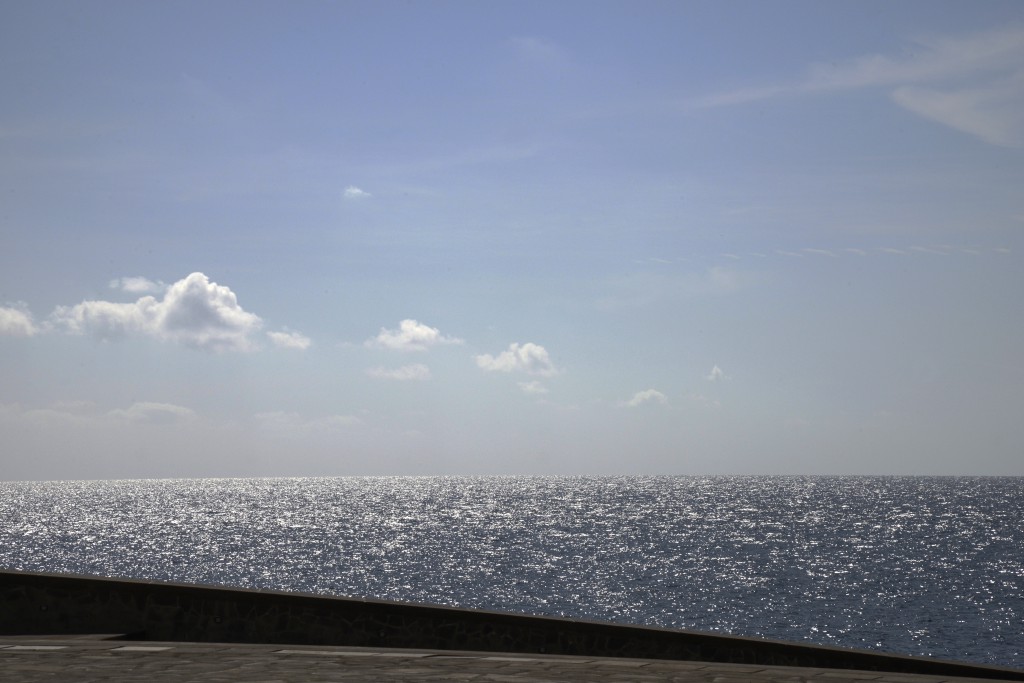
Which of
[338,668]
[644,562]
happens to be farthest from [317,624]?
[644,562]

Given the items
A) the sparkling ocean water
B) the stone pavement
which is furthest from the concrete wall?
the sparkling ocean water

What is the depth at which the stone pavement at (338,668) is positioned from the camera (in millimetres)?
8297

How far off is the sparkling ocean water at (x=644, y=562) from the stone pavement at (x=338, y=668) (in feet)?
88.8

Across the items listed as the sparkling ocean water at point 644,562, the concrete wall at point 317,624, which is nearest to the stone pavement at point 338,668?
the concrete wall at point 317,624

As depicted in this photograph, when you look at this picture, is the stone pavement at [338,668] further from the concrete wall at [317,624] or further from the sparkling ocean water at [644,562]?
the sparkling ocean water at [644,562]

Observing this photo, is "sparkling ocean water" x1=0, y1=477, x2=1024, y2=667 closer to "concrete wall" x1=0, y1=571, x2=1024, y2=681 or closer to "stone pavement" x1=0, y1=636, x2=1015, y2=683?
"concrete wall" x1=0, y1=571, x2=1024, y2=681

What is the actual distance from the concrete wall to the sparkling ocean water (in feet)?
76.1

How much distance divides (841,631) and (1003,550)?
145ft

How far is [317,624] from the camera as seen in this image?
41.3 ft

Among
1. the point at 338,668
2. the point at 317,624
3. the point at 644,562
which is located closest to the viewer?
the point at 338,668

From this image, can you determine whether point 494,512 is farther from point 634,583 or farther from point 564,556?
point 634,583

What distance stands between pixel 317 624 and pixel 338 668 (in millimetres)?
3771

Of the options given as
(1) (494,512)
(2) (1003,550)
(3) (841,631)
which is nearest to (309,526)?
(1) (494,512)

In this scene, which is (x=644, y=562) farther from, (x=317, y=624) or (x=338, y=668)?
(x=338, y=668)
